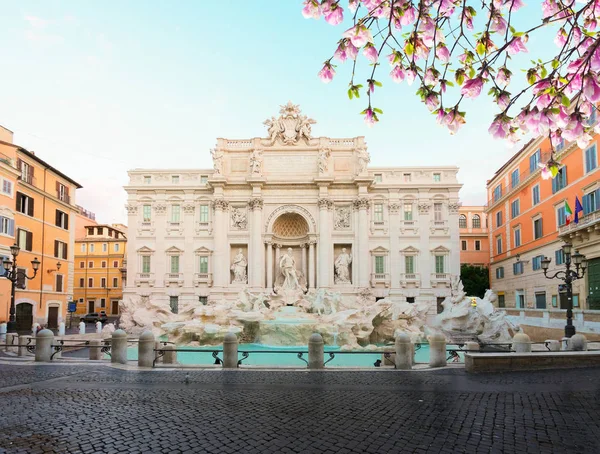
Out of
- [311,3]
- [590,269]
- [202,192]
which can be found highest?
[202,192]

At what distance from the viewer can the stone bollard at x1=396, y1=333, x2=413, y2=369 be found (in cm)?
1264

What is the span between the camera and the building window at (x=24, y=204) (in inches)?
1188

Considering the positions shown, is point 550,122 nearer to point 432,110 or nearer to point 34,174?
point 432,110

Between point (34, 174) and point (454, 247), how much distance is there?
3237 cm

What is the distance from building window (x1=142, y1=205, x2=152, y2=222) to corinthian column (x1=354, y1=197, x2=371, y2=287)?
57.4 ft

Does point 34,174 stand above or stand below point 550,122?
above

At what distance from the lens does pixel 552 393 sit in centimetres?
922

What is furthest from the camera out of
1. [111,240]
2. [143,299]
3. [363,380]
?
[111,240]

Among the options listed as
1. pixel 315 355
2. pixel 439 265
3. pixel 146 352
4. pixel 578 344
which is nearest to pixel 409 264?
pixel 439 265

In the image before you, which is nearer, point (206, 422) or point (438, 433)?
point (438, 433)

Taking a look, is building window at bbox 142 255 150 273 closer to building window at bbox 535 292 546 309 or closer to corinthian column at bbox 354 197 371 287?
corinthian column at bbox 354 197 371 287

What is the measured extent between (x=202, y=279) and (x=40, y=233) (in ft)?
40.4

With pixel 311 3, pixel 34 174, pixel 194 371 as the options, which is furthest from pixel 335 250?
pixel 311 3

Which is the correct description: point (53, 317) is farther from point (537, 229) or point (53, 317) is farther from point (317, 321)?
point (537, 229)
